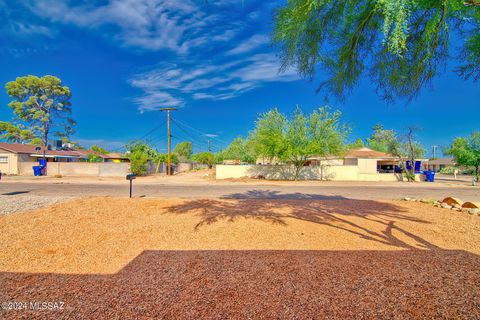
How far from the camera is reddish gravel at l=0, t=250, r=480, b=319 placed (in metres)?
2.32

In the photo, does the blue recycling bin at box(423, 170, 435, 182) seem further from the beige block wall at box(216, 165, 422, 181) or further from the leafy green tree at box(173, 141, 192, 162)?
the leafy green tree at box(173, 141, 192, 162)

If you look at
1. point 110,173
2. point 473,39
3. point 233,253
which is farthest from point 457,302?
point 110,173

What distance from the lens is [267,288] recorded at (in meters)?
2.78

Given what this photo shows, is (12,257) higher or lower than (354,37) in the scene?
lower

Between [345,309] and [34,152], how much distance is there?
4334cm

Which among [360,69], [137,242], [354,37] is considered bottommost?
[137,242]

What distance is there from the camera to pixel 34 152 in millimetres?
32094

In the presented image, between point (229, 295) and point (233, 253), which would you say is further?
point (233, 253)

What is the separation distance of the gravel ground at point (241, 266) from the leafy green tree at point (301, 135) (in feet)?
46.3

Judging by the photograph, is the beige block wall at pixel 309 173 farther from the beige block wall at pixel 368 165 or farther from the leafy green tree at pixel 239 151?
the leafy green tree at pixel 239 151

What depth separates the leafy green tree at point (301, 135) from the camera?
2041 cm

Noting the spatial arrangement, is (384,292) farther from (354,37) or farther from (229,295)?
(354,37)

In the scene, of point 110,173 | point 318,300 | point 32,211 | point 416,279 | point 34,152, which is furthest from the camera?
point 34,152

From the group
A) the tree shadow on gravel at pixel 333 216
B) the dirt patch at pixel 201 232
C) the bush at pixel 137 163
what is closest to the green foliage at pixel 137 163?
the bush at pixel 137 163
